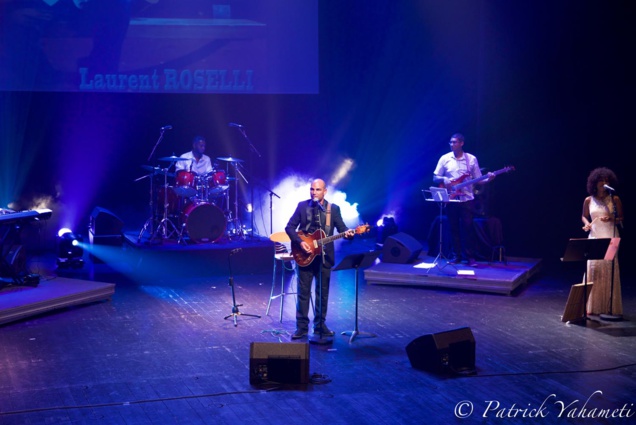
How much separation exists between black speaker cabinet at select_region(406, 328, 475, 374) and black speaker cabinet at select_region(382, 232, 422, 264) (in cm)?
467

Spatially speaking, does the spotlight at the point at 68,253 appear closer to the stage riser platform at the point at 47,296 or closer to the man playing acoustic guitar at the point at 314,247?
the stage riser platform at the point at 47,296

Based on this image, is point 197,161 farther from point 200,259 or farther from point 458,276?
point 458,276

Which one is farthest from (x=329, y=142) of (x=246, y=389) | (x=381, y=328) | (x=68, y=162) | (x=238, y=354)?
(x=246, y=389)

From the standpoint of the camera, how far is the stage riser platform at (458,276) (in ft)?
32.6

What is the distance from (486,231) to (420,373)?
568 cm

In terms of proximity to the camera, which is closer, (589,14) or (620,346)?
(620,346)

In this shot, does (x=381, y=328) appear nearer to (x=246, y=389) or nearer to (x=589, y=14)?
(x=246, y=389)

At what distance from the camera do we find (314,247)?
732 cm

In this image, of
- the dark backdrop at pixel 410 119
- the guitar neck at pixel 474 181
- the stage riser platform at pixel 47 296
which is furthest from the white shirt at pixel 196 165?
the guitar neck at pixel 474 181

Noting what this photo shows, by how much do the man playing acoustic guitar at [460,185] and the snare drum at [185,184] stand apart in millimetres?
3949

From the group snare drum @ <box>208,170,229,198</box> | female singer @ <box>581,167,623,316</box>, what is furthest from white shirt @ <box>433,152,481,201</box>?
snare drum @ <box>208,170,229,198</box>

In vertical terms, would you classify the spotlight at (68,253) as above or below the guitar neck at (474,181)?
below

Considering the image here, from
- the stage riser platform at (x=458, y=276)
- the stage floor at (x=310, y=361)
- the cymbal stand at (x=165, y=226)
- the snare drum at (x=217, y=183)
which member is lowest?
the stage floor at (x=310, y=361)

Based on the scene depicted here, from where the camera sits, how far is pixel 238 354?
7.02 metres
